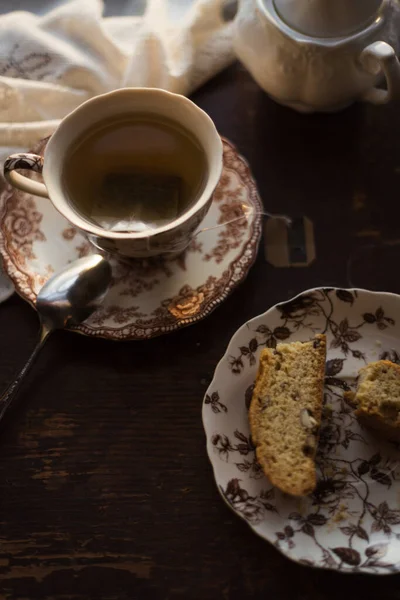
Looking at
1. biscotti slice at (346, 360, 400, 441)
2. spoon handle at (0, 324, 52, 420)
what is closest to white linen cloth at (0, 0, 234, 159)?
spoon handle at (0, 324, 52, 420)

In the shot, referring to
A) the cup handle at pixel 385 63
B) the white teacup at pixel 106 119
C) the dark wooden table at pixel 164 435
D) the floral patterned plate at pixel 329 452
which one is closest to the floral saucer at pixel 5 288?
the dark wooden table at pixel 164 435

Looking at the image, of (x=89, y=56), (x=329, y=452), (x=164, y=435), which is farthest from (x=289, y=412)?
(x=89, y=56)

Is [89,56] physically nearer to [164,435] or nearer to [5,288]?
[5,288]

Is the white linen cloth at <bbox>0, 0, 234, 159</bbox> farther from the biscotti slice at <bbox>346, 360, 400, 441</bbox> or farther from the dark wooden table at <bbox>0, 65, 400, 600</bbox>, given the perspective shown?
the biscotti slice at <bbox>346, 360, 400, 441</bbox>

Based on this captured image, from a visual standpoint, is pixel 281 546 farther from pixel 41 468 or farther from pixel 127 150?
pixel 127 150

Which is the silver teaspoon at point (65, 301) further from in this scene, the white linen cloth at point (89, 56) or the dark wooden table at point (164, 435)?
the white linen cloth at point (89, 56)
